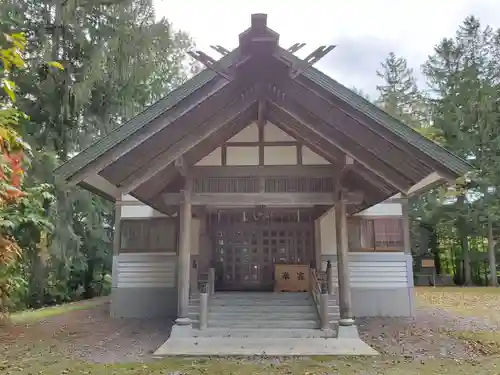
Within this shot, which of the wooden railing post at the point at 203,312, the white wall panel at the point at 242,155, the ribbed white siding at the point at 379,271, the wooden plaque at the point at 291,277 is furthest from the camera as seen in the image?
the ribbed white siding at the point at 379,271

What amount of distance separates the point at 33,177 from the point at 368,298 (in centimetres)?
1041

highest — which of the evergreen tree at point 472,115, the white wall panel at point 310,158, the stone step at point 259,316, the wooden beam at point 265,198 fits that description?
the evergreen tree at point 472,115

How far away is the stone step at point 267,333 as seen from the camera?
7516 mm

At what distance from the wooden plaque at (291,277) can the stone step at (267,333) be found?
10.7ft

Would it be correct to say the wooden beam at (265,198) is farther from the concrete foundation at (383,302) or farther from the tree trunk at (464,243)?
the tree trunk at (464,243)

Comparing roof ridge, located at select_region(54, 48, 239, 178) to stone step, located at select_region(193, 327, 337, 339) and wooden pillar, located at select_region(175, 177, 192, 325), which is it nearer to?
wooden pillar, located at select_region(175, 177, 192, 325)

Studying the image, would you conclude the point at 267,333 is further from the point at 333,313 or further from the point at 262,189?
the point at 262,189

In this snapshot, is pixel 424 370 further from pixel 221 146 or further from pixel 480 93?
pixel 480 93

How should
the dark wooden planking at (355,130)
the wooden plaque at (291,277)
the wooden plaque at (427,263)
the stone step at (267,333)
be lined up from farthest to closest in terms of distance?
the wooden plaque at (427,263), the wooden plaque at (291,277), the stone step at (267,333), the dark wooden planking at (355,130)

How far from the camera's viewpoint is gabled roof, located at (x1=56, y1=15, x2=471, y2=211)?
646cm

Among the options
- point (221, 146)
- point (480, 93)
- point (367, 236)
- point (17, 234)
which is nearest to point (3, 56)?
point (221, 146)

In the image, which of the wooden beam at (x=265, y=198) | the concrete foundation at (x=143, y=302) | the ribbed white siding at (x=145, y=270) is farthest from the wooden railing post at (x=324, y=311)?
the ribbed white siding at (x=145, y=270)

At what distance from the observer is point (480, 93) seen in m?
21.2

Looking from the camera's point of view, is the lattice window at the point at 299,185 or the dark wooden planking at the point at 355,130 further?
the lattice window at the point at 299,185
